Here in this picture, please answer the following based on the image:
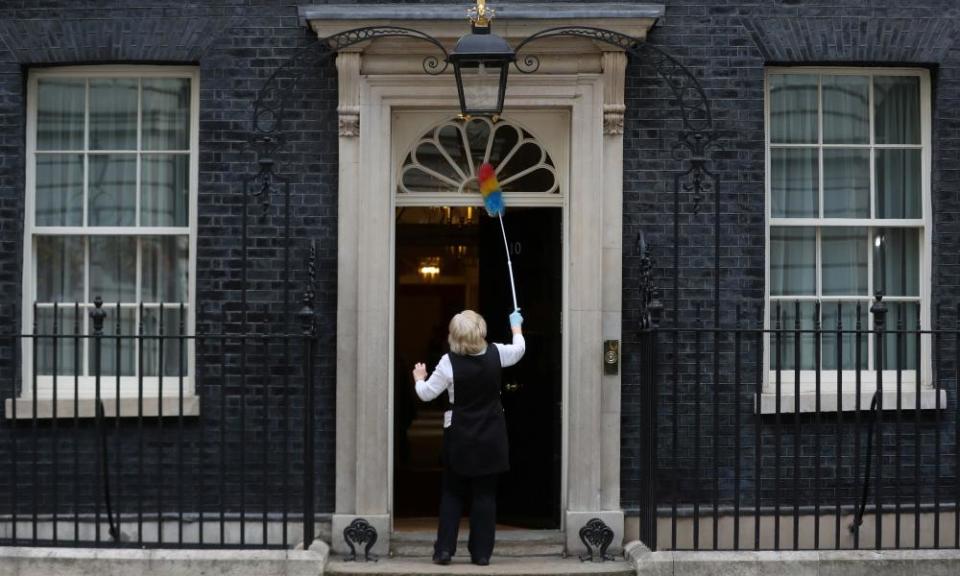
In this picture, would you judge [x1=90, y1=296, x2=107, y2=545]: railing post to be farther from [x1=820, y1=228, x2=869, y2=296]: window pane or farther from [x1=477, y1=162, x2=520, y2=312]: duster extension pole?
[x1=820, y1=228, x2=869, y2=296]: window pane

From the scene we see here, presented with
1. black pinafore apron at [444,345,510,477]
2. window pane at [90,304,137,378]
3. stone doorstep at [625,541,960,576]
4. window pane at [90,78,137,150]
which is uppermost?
window pane at [90,78,137,150]

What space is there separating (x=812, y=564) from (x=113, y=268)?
529cm

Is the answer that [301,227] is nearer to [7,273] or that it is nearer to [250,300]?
[250,300]

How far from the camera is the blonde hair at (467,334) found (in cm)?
853

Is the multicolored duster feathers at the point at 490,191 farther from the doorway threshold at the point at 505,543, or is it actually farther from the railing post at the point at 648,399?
the doorway threshold at the point at 505,543

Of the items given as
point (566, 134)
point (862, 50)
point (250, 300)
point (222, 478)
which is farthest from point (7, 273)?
point (862, 50)

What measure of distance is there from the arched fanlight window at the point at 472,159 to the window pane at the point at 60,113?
2.40 meters

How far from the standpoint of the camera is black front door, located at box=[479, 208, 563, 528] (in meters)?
9.80

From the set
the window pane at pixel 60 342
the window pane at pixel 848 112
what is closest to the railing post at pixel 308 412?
the window pane at pixel 60 342

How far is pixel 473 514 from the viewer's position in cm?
865

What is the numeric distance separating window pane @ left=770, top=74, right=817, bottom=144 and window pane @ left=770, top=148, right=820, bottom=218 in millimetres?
102

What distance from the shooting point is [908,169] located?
9922 mm

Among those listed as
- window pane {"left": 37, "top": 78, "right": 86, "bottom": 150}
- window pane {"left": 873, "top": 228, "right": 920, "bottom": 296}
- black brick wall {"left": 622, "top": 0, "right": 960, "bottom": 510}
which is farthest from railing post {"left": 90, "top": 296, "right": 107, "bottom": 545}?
window pane {"left": 873, "top": 228, "right": 920, "bottom": 296}

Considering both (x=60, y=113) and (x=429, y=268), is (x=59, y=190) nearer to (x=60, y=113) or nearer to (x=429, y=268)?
(x=60, y=113)
